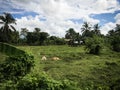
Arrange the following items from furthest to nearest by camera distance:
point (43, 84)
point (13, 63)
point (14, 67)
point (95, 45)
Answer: point (95, 45) → point (13, 63) → point (14, 67) → point (43, 84)

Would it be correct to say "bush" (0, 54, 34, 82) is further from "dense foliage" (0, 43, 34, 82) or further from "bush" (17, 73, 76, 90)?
"bush" (17, 73, 76, 90)

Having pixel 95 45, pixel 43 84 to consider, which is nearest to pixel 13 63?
pixel 43 84

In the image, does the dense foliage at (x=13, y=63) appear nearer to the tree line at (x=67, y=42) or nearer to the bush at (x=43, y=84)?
the bush at (x=43, y=84)

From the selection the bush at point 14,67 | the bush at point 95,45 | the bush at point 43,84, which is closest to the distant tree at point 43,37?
the bush at point 95,45

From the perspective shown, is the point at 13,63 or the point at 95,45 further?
the point at 95,45

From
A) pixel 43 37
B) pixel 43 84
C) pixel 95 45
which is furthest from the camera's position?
pixel 43 37

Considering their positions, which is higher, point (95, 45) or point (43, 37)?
point (43, 37)

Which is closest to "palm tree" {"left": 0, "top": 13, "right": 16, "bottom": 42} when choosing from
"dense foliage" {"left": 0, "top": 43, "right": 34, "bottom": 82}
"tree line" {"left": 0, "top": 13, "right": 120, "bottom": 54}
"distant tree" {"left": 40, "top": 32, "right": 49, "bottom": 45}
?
"tree line" {"left": 0, "top": 13, "right": 120, "bottom": 54}

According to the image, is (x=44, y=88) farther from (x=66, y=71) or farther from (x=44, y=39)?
(x=44, y=39)

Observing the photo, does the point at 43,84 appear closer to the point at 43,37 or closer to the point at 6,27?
the point at 6,27

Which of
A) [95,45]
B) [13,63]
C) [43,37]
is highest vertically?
[43,37]

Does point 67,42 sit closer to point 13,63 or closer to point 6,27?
point 6,27

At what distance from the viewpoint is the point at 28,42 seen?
2333 inches

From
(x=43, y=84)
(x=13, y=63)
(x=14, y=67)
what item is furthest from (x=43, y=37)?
(x=43, y=84)
